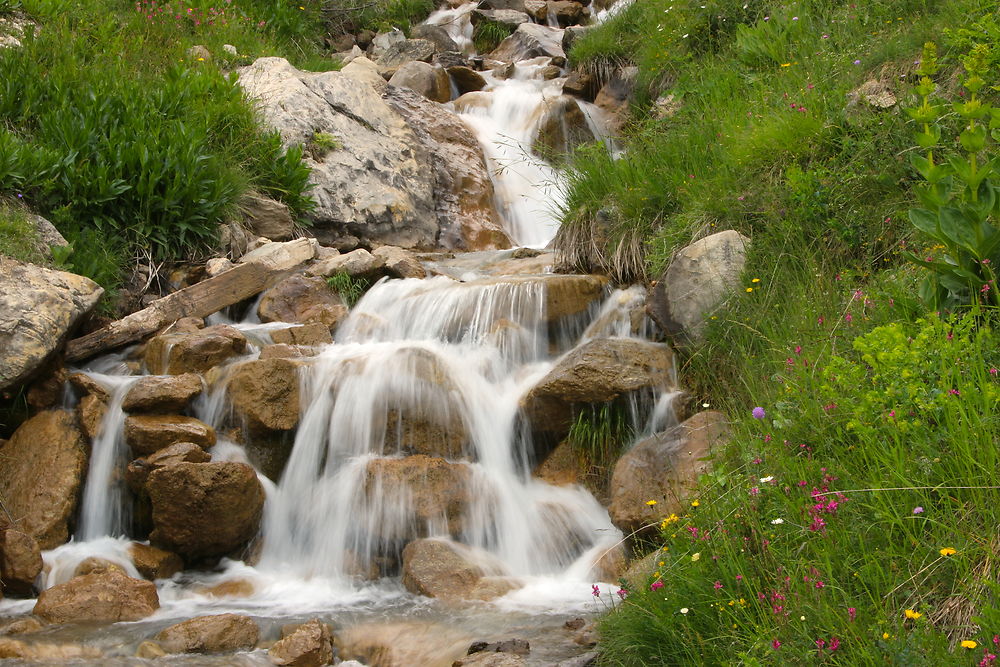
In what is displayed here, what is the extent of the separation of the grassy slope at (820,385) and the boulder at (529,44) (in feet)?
24.4

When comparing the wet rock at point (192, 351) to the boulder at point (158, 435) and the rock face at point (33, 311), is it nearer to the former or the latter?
the rock face at point (33, 311)

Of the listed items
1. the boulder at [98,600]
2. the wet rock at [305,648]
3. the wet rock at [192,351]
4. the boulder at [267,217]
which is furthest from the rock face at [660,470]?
the boulder at [267,217]

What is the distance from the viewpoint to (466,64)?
45.1 feet

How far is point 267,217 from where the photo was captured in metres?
7.99

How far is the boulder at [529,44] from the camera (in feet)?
45.7

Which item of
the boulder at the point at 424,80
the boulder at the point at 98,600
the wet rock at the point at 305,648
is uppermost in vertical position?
the boulder at the point at 424,80

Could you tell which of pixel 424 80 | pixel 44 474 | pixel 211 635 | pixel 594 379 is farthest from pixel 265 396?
pixel 424 80

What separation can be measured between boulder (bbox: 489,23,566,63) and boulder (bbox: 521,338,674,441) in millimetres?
9539

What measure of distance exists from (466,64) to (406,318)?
8.42 m

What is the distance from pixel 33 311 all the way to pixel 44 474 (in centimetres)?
100

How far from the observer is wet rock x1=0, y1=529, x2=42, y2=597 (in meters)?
4.25

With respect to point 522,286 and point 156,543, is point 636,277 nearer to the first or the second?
point 522,286

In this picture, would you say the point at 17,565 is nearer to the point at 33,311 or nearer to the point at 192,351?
the point at 33,311

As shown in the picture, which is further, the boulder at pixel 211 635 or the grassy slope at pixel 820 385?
the boulder at pixel 211 635
